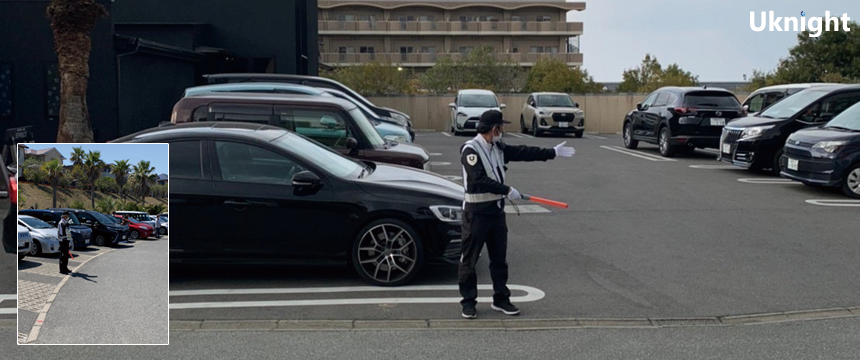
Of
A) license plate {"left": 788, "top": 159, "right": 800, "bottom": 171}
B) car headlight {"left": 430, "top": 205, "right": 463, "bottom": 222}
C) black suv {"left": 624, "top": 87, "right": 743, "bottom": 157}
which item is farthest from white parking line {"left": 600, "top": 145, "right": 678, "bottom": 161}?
car headlight {"left": 430, "top": 205, "right": 463, "bottom": 222}

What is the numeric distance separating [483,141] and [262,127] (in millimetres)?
2627

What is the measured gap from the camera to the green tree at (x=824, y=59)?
46.0 m

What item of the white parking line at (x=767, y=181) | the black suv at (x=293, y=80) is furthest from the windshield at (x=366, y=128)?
the white parking line at (x=767, y=181)

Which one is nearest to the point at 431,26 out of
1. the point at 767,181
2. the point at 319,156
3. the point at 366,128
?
the point at 767,181

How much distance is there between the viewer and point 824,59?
4675 centimetres

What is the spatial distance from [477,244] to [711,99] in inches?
595

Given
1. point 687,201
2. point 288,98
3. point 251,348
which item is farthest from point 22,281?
point 687,201

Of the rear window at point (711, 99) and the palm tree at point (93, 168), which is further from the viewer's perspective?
the rear window at point (711, 99)

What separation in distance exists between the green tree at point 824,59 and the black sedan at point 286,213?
135 feet

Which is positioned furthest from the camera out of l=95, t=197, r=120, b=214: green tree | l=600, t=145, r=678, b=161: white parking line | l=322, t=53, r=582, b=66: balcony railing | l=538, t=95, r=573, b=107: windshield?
l=322, t=53, r=582, b=66: balcony railing

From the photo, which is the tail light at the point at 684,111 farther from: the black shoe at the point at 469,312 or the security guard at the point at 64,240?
the security guard at the point at 64,240

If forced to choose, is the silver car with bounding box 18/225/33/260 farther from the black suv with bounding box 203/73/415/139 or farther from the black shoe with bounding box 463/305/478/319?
the black suv with bounding box 203/73/415/139

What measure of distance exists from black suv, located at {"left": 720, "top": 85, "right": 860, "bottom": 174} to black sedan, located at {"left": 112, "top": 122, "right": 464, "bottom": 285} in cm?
1026

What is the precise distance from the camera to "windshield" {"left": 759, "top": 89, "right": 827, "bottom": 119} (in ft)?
54.0
